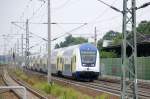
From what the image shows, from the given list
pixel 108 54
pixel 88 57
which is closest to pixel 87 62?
pixel 88 57

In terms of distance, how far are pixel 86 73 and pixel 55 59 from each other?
14253 mm

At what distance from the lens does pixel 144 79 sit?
48500 millimetres

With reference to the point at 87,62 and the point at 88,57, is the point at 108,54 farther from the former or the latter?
the point at 87,62

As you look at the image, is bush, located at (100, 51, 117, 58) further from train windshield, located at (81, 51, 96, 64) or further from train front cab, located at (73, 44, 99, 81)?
train windshield, located at (81, 51, 96, 64)

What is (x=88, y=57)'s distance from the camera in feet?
148

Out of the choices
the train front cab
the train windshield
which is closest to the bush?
the train front cab

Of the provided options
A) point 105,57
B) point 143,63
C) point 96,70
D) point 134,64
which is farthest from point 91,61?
point 134,64

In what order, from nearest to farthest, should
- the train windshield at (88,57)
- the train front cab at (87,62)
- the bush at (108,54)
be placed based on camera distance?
the train front cab at (87,62) → the train windshield at (88,57) → the bush at (108,54)

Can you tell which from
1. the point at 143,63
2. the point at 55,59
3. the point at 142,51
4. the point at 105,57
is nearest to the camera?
the point at 143,63

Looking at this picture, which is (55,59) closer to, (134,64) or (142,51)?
(142,51)

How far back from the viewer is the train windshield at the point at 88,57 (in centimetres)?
4480

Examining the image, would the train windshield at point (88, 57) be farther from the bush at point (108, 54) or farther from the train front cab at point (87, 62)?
→ the bush at point (108, 54)

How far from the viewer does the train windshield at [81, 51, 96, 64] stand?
147 ft

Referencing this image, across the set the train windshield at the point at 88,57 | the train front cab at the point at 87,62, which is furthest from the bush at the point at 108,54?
the train windshield at the point at 88,57
